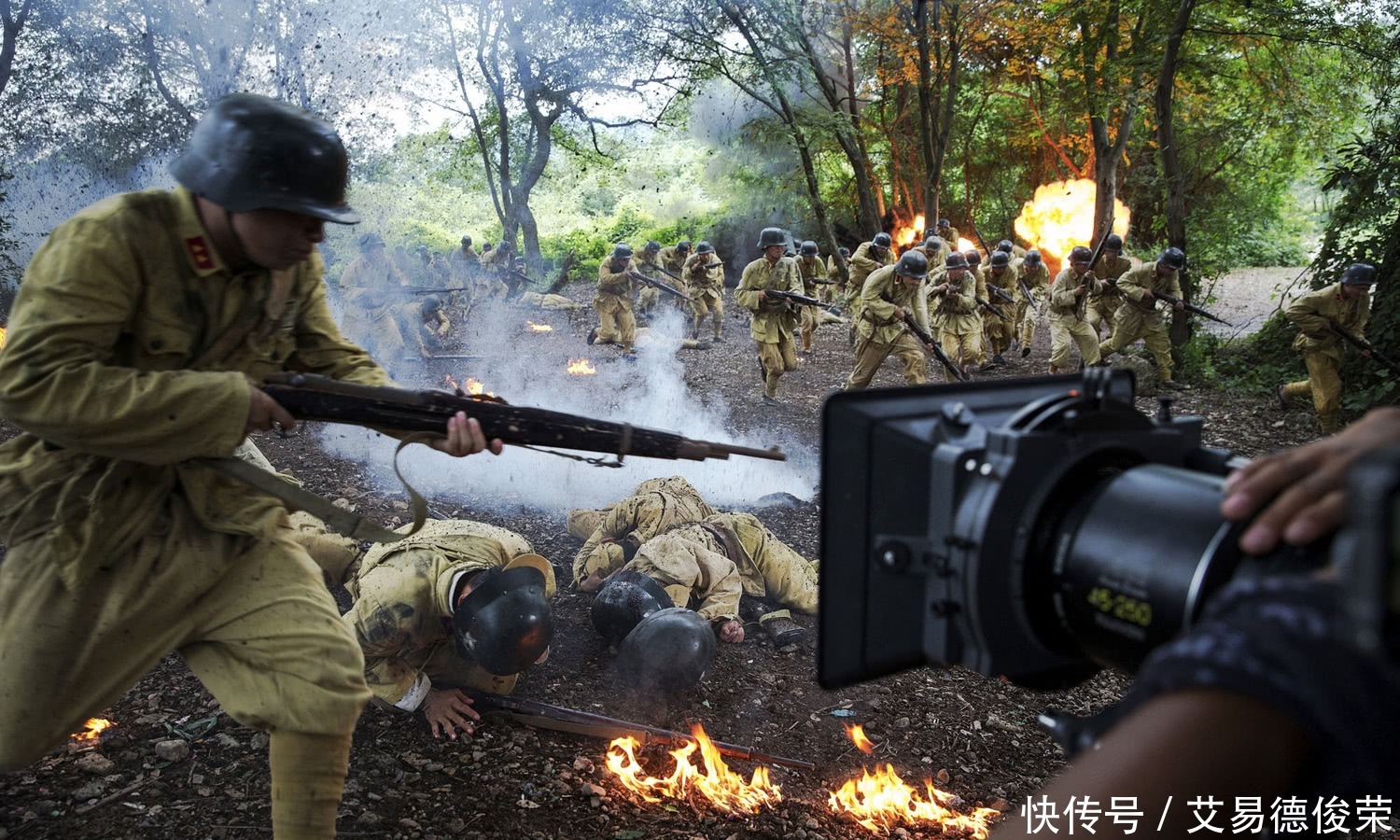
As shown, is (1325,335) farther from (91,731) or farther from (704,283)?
(91,731)

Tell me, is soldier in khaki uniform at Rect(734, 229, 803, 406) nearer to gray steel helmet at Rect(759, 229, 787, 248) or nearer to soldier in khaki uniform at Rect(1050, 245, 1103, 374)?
gray steel helmet at Rect(759, 229, 787, 248)

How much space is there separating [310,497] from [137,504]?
0.41 m

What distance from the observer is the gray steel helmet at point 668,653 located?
412 cm

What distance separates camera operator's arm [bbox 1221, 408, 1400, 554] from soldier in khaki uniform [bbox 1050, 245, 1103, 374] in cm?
1239

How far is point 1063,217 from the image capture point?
813 inches

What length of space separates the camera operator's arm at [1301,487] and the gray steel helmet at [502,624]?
3.26 meters

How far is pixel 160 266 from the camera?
90.8 inches

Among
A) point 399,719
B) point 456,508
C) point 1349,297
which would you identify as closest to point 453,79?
point 456,508

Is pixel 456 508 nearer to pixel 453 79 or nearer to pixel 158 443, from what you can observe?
pixel 158 443

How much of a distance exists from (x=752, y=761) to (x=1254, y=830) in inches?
123

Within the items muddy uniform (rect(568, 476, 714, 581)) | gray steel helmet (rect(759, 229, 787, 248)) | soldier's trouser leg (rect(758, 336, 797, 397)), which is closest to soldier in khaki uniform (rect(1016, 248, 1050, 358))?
gray steel helmet (rect(759, 229, 787, 248))

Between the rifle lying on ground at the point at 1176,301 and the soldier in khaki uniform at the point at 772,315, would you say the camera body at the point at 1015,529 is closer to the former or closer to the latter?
the soldier in khaki uniform at the point at 772,315

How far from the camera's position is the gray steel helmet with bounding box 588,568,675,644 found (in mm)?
4500

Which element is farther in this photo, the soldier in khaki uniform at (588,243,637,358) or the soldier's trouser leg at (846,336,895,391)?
the soldier in khaki uniform at (588,243,637,358)
